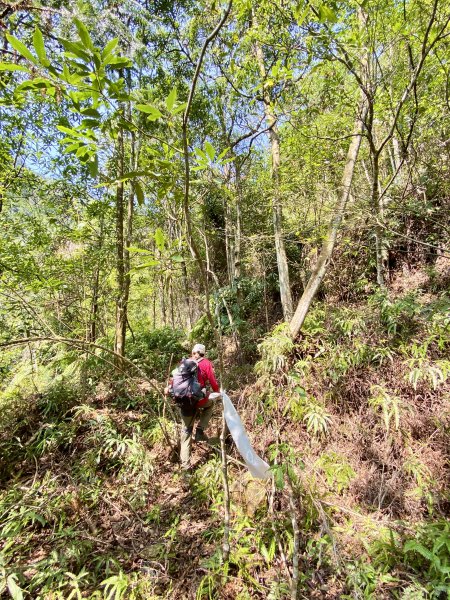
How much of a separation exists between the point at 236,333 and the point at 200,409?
2.99 m

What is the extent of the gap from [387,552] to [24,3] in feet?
24.4

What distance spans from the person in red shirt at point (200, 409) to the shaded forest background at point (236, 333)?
21cm

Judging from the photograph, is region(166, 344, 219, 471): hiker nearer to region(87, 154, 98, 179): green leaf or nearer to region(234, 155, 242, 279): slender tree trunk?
region(87, 154, 98, 179): green leaf

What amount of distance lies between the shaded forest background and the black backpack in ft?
0.89

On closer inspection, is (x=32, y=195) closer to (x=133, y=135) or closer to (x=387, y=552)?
(x=133, y=135)

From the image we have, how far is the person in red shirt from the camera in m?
3.69

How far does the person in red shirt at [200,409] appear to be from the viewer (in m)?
3.69

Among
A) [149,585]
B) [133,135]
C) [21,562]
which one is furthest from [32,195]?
[149,585]

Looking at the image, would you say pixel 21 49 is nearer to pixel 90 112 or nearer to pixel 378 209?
pixel 90 112

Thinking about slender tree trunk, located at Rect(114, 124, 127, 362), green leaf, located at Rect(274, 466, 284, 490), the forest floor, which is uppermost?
slender tree trunk, located at Rect(114, 124, 127, 362)

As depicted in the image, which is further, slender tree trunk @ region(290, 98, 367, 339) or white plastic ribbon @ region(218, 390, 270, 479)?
slender tree trunk @ region(290, 98, 367, 339)

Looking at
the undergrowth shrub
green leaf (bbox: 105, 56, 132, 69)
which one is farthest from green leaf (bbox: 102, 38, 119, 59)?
the undergrowth shrub

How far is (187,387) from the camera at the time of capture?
11.5 ft

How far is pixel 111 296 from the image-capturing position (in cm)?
526
